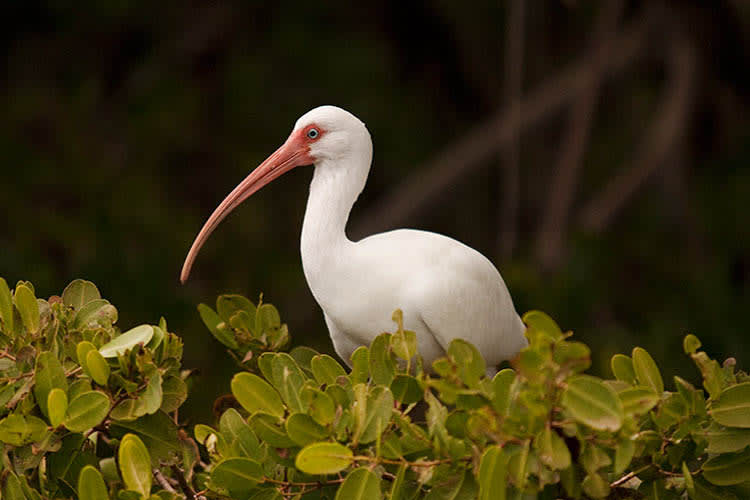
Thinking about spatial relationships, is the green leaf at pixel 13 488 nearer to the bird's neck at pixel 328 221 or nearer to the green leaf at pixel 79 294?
the green leaf at pixel 79 294

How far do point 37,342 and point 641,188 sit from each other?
4863mm

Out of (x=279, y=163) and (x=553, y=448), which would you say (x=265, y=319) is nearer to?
(x=279, y=163)

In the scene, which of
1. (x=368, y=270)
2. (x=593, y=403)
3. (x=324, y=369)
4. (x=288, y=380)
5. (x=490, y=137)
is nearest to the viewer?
(x=593, y=403)

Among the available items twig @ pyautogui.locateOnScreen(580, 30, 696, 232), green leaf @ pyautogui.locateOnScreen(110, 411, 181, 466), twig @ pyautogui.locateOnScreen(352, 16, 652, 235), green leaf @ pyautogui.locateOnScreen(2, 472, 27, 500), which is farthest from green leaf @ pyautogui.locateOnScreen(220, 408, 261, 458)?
twig @ pyautogui.locateOnScreen(352, 16, 652, 235)

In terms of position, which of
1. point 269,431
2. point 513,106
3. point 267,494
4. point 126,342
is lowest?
point 267,494

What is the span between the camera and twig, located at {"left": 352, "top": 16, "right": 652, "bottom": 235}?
21.2ft

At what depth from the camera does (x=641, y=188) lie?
6.50m

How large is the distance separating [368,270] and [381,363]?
0.62m

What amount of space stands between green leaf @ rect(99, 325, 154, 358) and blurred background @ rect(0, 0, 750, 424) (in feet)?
10.1

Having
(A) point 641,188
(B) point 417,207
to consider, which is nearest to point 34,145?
(B) point 417,207

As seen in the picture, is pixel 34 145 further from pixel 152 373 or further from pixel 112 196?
pixel 152 373

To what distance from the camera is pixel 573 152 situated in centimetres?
614

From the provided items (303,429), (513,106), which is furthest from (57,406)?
(513,106)

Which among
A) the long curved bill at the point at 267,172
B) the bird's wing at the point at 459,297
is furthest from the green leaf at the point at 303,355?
the long curved bill at the point at 267,172
